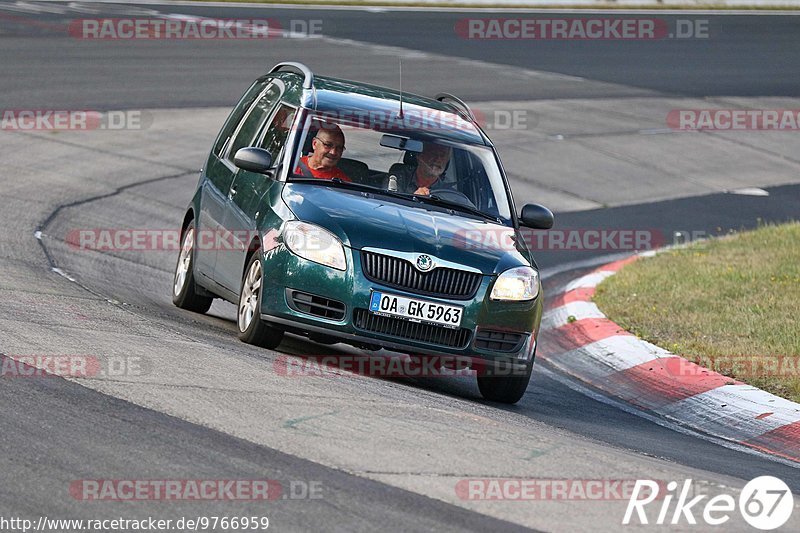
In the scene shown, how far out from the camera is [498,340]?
8.38 metres

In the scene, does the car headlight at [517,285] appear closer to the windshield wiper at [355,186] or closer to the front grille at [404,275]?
the front grille at [404,275]

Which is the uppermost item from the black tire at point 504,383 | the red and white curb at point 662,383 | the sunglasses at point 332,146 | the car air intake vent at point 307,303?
the sunglasses at point 332,146

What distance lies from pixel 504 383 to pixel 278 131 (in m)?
2.40

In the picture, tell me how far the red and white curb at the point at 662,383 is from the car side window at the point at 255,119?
2.93m

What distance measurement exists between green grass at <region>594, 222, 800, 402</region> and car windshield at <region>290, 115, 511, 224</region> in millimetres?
2108

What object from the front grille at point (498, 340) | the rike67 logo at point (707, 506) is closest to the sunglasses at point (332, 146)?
the front grille at point (498, 340)

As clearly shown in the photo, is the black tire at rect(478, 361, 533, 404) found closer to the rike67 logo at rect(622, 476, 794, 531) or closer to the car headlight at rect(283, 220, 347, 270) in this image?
the car headlight at rect(283, 220, 347, 270)

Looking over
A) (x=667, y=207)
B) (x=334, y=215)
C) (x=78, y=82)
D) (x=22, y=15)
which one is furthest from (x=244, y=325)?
(x=22, y=15)

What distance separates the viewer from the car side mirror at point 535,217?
30.8ft

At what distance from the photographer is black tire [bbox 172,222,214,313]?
1024 cm

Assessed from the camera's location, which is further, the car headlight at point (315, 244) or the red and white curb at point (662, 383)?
the red and white curb at point (662, 383)

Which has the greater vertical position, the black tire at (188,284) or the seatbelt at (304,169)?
the seatbelt at (304,169)

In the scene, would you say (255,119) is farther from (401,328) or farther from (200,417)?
(200,417)

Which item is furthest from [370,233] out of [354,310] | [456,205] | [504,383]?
[504,383]
